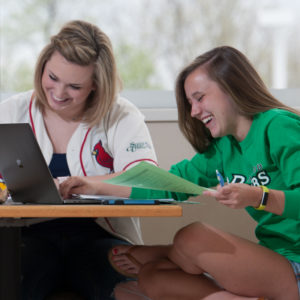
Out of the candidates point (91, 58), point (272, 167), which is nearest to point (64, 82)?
point (91, 58)

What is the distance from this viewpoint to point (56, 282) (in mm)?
1515

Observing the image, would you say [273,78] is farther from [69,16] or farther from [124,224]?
[124,224]

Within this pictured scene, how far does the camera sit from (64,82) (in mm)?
1705

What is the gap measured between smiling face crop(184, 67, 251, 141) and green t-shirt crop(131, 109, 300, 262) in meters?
0.04

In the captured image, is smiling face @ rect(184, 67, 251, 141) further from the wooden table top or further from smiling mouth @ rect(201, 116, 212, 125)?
the wooden table top

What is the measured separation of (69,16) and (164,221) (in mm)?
1075

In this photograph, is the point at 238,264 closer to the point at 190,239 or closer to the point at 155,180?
the point at 190,239

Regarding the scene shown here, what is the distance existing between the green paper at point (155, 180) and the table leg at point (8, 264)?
0.24 metres

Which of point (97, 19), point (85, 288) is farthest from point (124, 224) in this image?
point (97, 19)

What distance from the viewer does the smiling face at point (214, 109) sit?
146cm

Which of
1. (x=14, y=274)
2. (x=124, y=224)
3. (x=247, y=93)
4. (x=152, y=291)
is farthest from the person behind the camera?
(x=124, y=224)

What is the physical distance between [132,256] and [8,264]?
42 centimetres

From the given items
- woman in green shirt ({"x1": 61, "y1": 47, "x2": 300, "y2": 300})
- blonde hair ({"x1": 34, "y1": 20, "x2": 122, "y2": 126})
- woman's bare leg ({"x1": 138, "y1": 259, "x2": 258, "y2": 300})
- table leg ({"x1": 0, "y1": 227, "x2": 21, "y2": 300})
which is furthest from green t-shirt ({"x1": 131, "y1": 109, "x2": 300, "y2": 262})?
table leg ({"x1": 0, "y1": 227, "x2": 21, "y2": 300})

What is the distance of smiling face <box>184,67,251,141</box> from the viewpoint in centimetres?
146
